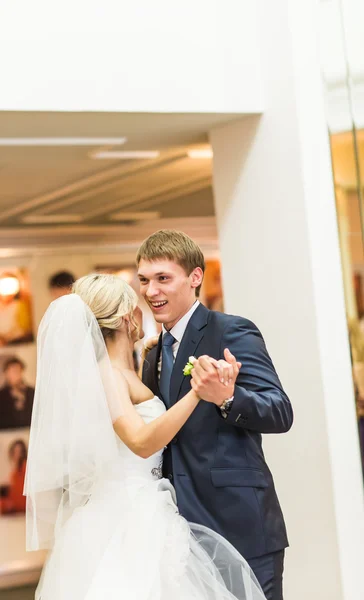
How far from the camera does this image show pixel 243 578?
2871 mm

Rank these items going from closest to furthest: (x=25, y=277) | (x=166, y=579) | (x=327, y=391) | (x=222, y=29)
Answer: (x=166, y=579) < (x=327, y=391) < (x=222, y=29) < (x=25, y=277)

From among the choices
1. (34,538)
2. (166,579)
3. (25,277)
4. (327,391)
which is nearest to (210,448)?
(166,579)

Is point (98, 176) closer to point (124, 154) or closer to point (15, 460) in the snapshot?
point (124, 154)

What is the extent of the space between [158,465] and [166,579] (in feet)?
1.40

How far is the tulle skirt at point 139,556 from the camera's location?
9.16ft

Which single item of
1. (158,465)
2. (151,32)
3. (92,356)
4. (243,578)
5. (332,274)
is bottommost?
(243,578)

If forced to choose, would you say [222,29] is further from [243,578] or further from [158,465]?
[243,578]

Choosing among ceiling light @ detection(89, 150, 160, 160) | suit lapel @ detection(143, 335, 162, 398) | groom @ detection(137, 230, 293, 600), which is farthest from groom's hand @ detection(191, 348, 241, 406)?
ceiling light @ detection(89, 150, 160, 160)

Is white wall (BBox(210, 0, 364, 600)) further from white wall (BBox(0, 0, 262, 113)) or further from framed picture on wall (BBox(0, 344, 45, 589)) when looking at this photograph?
framed picture on wall (BBox(0, 344, 45, 589))

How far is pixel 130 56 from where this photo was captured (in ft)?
15.0

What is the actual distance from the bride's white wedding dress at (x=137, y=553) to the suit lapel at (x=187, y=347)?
0.11m

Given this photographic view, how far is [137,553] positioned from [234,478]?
0.39 meters

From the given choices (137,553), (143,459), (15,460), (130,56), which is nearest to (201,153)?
(130,56)

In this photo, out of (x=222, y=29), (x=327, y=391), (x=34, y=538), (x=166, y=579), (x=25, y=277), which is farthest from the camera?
(x=25, y=277)
